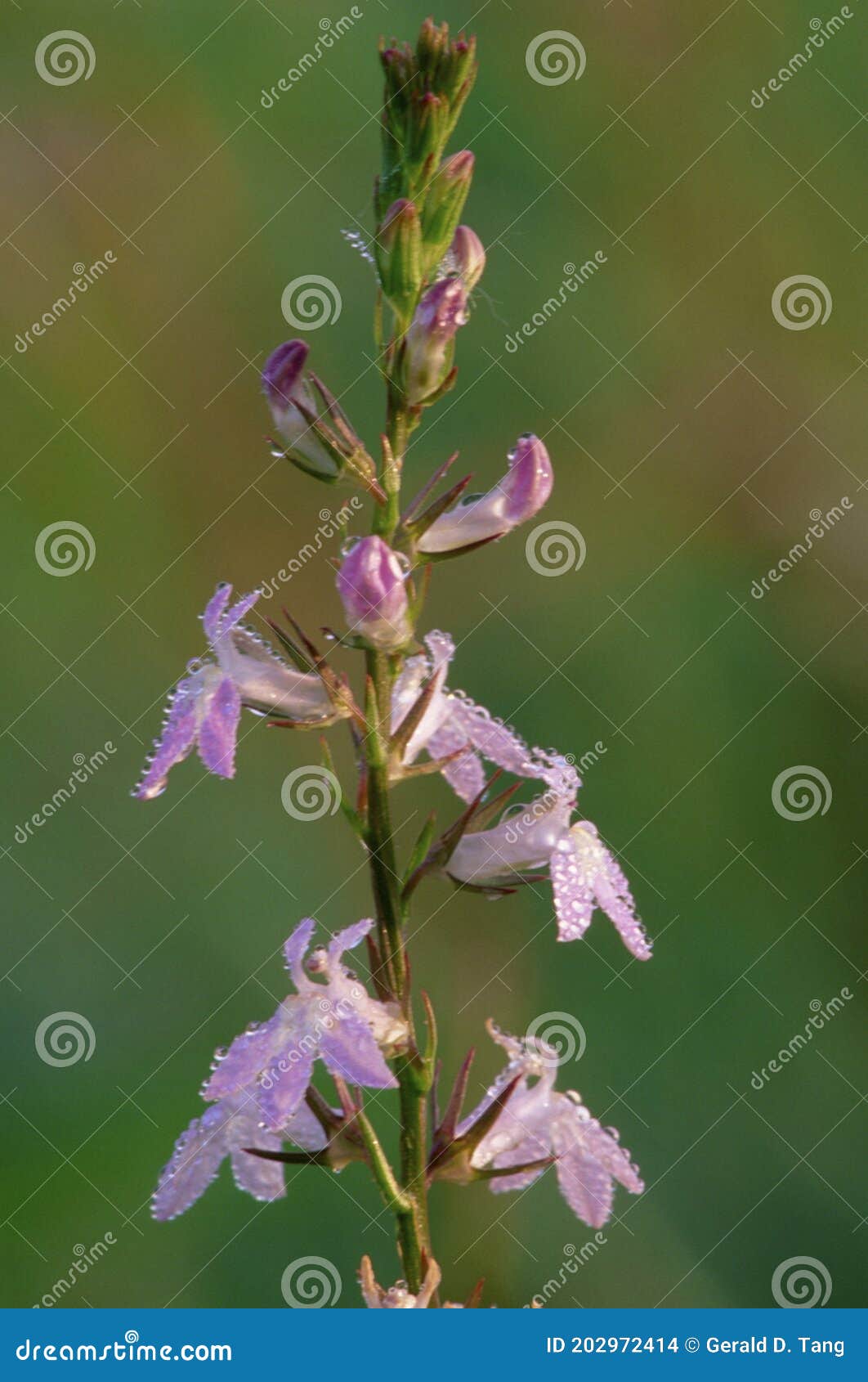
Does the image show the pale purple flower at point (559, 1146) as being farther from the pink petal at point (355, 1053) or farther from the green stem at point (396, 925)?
the pink petal at point (355, 1053)

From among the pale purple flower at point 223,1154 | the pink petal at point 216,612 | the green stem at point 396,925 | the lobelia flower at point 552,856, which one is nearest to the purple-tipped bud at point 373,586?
the green stem at point 396,925

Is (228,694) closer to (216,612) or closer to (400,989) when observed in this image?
(216,612)

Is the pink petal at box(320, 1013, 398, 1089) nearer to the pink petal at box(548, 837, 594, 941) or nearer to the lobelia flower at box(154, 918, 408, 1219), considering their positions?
the lobelia flower at box(154, 918, 408, 1219)

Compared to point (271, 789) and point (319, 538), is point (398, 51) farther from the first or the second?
point (271, 789)

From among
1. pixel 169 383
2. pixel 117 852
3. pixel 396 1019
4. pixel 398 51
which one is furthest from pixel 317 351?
pixel 396 1019

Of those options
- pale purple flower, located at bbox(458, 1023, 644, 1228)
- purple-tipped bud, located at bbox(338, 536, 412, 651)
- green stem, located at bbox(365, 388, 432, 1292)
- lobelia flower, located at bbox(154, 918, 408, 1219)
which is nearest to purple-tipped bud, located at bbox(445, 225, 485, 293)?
green stem, located at bbox(365, 388, 432, 1292)
